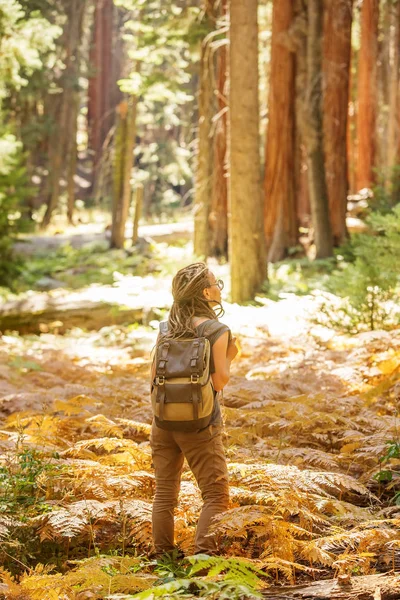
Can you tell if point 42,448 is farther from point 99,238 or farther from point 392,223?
point 99,238

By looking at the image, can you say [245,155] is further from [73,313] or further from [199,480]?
[199,480]

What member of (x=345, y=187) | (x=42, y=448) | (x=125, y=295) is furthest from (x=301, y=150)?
(x=42, y=448)

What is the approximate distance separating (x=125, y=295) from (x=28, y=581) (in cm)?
1089

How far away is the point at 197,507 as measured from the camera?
4492 millimetres

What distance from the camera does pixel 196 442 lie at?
4.05 metres

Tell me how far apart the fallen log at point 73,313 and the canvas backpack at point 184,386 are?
30.8ft

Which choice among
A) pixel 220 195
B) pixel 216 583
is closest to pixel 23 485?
pixel 216 583

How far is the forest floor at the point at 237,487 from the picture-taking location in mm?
3518

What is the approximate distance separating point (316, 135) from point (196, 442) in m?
12.8

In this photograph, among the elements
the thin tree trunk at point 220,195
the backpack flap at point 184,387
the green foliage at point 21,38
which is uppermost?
the green foliage at point 21,38

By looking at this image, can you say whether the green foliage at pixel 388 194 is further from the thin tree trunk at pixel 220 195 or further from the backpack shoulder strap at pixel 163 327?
the backpack shoulder strap at pixel 163 327

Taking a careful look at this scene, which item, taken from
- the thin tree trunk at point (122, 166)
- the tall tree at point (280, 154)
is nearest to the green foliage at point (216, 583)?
the tall tree at point (280, 154)

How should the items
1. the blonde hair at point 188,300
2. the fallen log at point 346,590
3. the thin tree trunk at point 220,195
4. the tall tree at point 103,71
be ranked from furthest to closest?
the tall tree at point 103,71 < the thin tree trunk at point 220,195 < the blonde hair at point 188,300 < the fallen log at point 346,590

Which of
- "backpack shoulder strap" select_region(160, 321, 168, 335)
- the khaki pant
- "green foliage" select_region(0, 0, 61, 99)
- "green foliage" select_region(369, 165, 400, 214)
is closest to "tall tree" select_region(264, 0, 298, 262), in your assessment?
"green foliage" select_region(369, 165, 400, 214)
